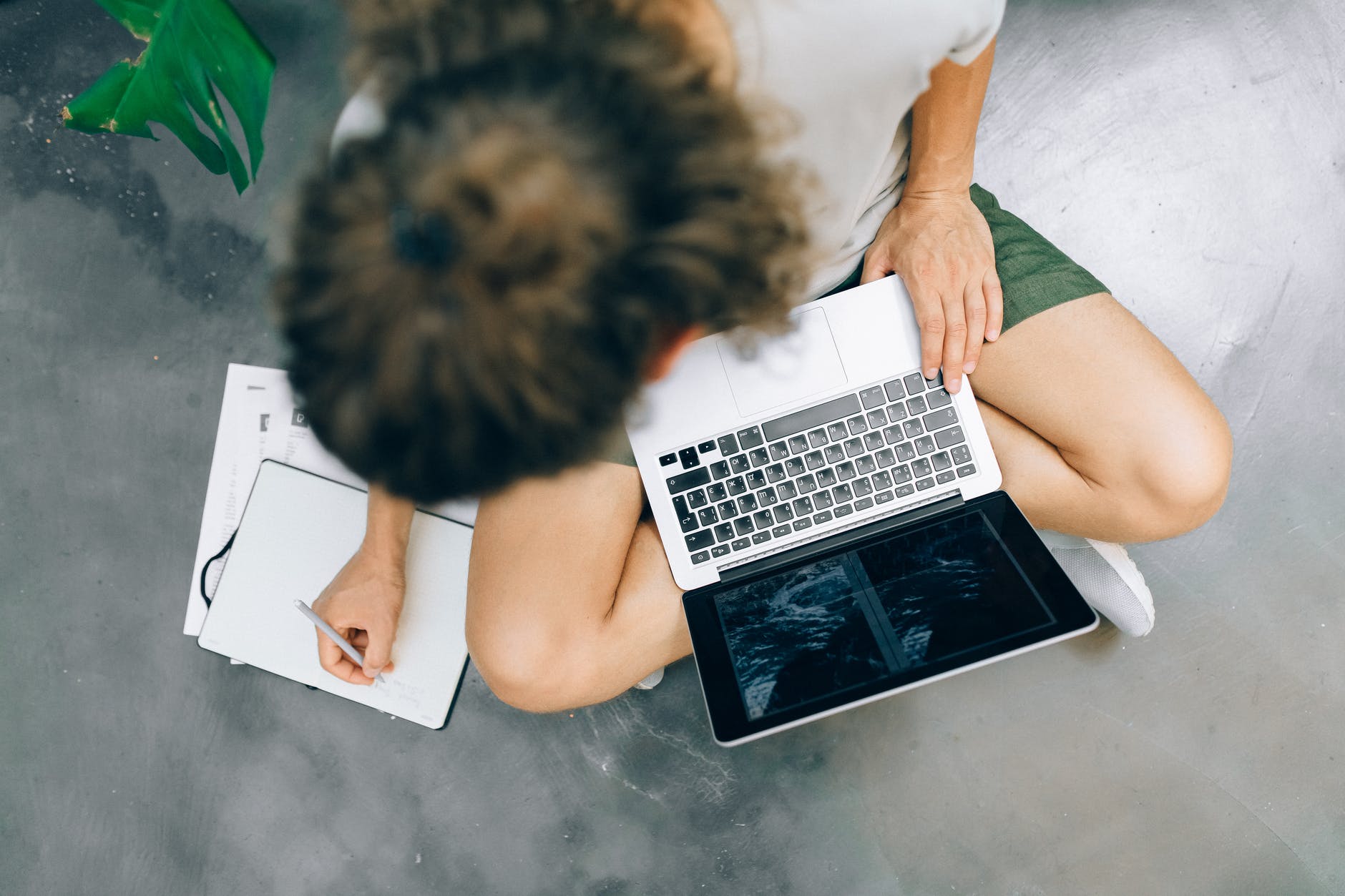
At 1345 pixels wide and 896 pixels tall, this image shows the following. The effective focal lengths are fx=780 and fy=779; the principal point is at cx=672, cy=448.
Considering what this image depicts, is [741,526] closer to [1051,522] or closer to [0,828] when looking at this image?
[1051,522]

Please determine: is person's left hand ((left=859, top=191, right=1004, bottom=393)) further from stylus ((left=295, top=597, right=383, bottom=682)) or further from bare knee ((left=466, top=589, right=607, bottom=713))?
stylus ((left=295, top=597, right=383, bottom=682))

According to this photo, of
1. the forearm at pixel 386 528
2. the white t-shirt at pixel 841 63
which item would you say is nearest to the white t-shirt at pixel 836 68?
the white t-shirt at pixel 841 63

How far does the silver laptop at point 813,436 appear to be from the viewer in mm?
746

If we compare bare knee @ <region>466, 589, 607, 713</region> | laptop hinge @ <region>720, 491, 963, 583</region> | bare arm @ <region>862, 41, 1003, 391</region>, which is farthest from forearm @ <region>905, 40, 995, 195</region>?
bare knee @ <region>466, 589, 607, 713</region>

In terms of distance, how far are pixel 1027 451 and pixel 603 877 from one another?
2.42ft

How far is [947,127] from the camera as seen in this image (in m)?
0.75

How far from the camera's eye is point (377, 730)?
1021 mm

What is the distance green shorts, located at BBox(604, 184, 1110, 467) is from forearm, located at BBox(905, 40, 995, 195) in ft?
0.25

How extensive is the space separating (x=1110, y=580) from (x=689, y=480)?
569 millimetres

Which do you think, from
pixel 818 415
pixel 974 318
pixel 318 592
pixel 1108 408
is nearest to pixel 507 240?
pixel 818 415

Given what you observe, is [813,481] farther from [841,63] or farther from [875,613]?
[841,63]

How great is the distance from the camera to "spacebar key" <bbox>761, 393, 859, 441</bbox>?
2.45ft

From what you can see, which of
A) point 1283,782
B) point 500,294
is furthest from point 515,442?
point 1283,782

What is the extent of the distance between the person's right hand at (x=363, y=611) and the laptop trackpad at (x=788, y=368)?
1.54ft
